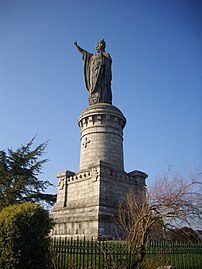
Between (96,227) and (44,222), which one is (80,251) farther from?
(96,227)

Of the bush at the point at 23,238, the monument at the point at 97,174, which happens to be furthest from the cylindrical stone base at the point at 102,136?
the bush at the point at 23,238

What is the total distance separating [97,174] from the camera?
53.2 feet

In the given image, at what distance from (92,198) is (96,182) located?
3.10 feet

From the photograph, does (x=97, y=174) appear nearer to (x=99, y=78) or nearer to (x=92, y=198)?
(x=92, y=198)

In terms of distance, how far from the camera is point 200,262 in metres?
10.5

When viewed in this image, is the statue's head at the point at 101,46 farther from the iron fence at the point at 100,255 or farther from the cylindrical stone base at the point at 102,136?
the iron fence at the point at 100,255

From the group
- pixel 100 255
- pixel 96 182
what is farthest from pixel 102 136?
pixel 100 255

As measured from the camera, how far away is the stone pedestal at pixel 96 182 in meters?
15.0

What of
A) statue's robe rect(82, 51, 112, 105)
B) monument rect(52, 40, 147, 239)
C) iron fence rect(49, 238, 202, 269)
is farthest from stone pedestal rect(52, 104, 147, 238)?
iron fence rect(49, 238, 202, 269)

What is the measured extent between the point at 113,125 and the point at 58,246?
12582 millimetres

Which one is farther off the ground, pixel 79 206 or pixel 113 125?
pixel 113 125

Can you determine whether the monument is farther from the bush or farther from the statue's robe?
the bush

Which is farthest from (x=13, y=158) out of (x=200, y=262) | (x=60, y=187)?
(x=200, y=262)

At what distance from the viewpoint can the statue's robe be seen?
21.8 meters
